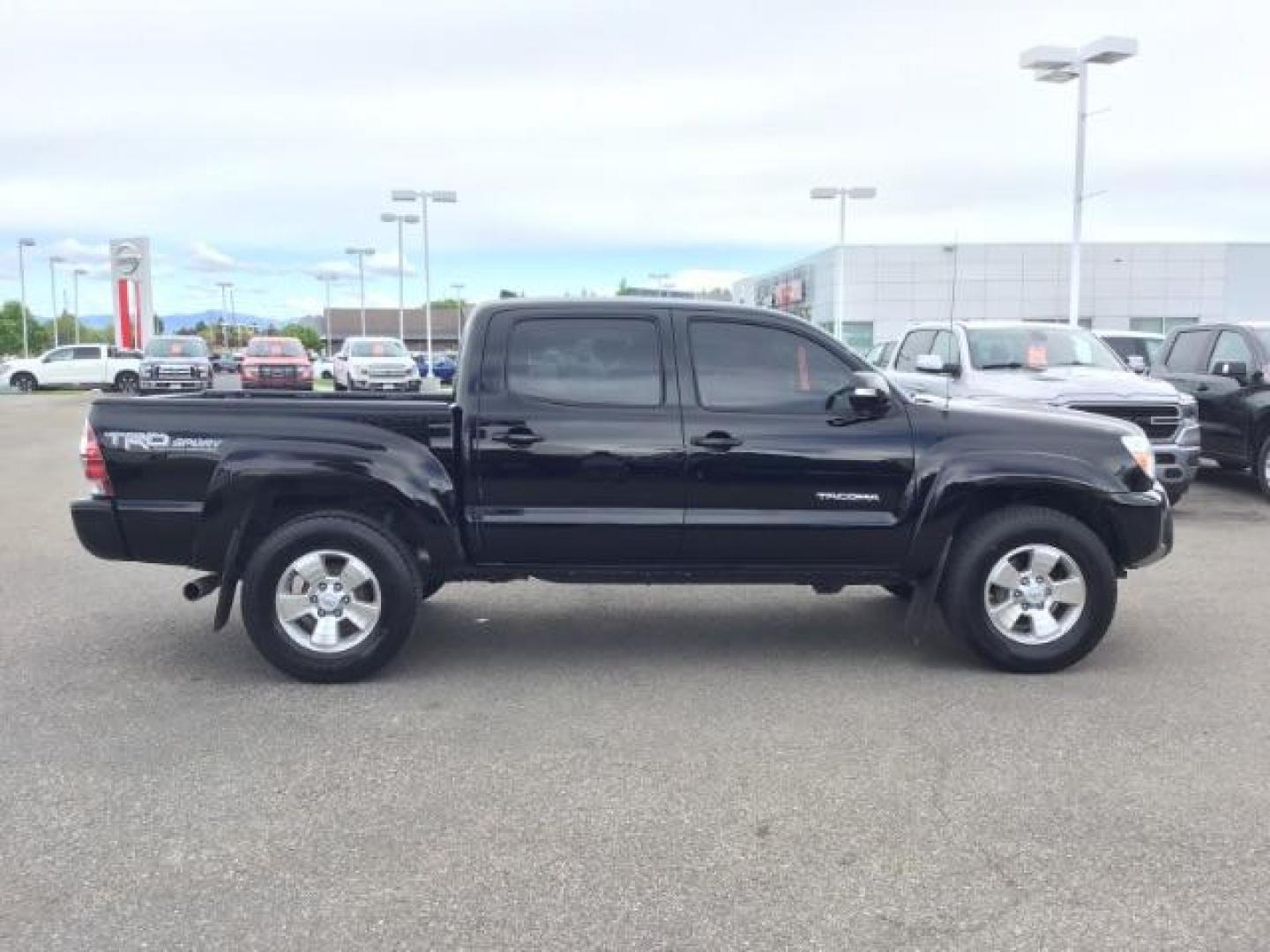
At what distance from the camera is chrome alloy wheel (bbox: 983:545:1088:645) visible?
18.5ft

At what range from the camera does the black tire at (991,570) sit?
5609mm

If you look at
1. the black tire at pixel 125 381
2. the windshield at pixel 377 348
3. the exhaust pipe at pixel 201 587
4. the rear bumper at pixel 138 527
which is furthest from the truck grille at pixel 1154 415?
the black tire at pixel 125 381

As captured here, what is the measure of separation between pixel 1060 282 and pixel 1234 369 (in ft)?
125

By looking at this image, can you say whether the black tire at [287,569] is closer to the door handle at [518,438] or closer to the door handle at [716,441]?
the door handle at [518,438]

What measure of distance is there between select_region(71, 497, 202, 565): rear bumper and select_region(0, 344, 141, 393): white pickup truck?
36694mm

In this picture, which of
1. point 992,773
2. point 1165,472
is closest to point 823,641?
point 992,773

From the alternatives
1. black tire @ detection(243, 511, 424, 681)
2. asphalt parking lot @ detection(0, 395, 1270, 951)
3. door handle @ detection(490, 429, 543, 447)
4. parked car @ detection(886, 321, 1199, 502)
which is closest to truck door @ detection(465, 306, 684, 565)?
door handle @ detection(490, 429, 543, 447)

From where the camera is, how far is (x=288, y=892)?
3.46m

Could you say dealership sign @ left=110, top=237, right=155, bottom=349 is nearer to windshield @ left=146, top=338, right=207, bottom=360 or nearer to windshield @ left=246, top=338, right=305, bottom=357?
windshield @ left=146, top=338, right=207, bottom=360

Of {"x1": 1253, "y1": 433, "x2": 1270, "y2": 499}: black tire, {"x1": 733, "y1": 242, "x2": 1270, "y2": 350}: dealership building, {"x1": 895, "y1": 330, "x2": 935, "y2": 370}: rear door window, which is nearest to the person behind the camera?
{"x1": 1253, "y1": 433, "x2": 1270, "y2": 499}: black tire

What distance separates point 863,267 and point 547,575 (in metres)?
45.1

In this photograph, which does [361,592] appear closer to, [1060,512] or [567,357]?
[567,357]

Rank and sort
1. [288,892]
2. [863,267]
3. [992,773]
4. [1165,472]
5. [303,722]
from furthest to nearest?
1. [863,267]
2. [1165,472]
3. [303,722]
4. [992,773]
5. [288,892]

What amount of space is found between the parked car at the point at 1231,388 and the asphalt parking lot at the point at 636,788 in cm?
555
